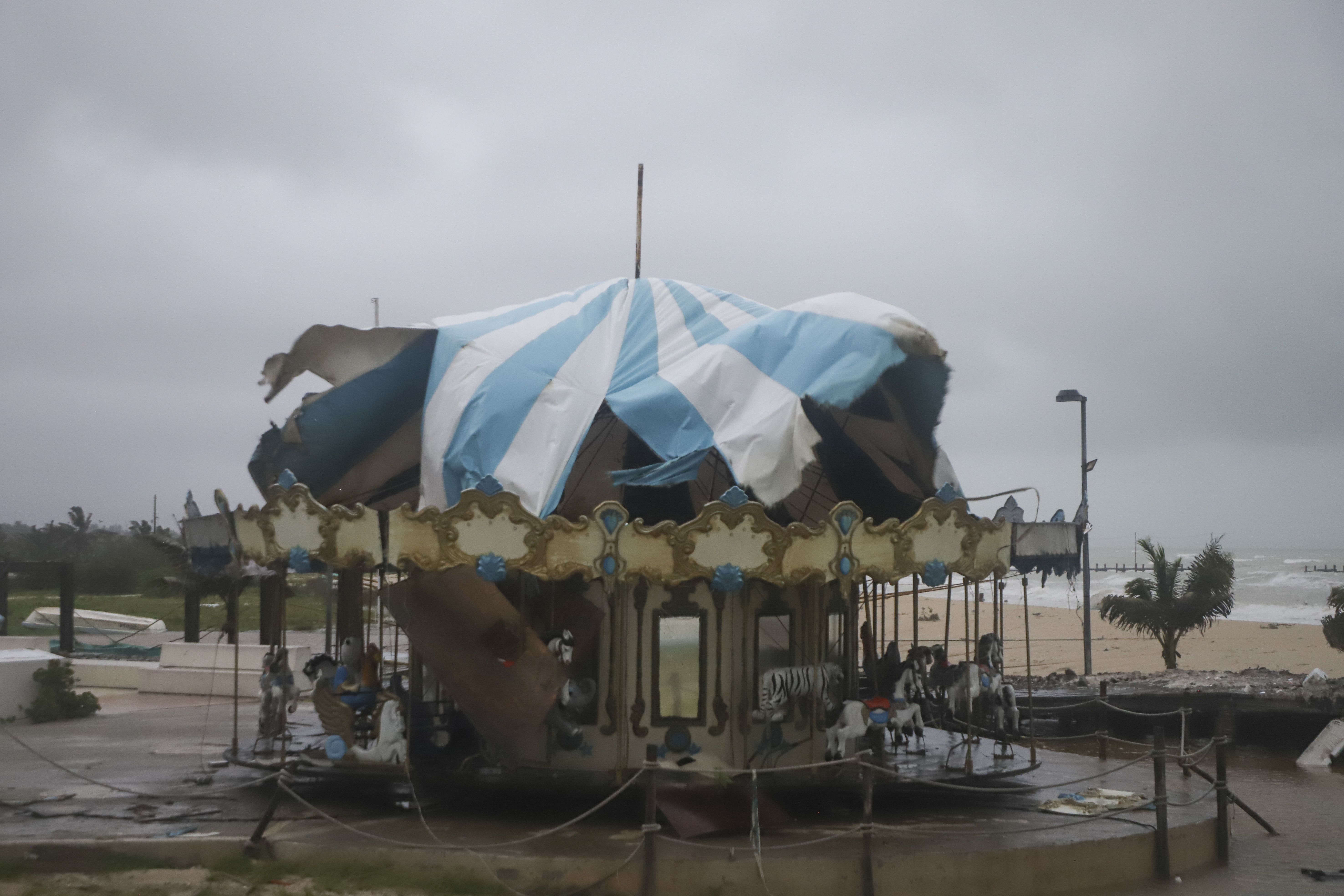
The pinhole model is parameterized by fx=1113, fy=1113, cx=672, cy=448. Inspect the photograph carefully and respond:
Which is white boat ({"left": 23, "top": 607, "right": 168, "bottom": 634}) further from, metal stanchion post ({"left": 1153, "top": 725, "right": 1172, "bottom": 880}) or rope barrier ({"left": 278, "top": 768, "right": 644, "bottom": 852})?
metal stanchion post ({"left": 1153, "top": 725, "right": 1172, "bottom": 880})

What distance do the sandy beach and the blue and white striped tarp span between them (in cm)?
1375

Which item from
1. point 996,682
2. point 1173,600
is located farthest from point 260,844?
point 1173,600

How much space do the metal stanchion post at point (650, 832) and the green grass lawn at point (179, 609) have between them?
30455 mm

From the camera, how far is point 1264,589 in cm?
9469

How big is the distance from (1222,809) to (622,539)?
7.04 m

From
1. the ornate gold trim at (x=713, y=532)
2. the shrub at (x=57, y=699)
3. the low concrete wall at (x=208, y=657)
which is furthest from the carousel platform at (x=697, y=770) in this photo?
the low concrete wall at (x=208, y=657)

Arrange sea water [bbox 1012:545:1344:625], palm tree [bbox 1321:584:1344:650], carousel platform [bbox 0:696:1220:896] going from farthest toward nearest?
sea water [bbox 1012:545:1344:625] → palm tree [bbox 1321:584:1344:650] → carousel platform [bbox 0:696:1220:896]

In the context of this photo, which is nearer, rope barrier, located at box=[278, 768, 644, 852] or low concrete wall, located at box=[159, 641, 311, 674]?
rope barrier, located at box=[278, 768, 644, 852]

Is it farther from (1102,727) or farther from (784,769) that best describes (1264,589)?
(784,769)

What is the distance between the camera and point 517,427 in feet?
37.2

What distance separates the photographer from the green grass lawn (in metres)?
44.0

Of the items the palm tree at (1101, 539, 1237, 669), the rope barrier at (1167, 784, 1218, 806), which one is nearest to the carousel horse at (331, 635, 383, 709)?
the rope barrier at (1167, 784, 1218, 806)

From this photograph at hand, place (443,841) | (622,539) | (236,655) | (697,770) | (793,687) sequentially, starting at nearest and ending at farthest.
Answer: (443,841), (697,770), (622,539), (236,655), (793,687)

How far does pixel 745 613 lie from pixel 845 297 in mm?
3862
